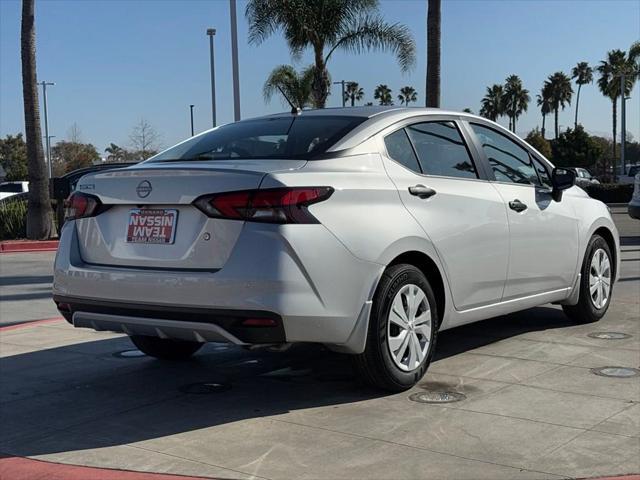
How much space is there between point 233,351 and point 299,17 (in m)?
19.0

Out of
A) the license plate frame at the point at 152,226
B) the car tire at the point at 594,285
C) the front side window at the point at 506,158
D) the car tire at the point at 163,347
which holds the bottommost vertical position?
the car tire at the point at 163,347

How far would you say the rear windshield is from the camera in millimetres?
4965

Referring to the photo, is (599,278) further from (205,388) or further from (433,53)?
(433,53)

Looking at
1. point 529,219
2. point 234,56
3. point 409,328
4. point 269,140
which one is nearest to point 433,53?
point 234,56

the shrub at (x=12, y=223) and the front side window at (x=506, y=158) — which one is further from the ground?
the front side window at (x=506, y=158)

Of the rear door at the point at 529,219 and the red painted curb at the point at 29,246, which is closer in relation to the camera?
the rear door at the point at 529,219

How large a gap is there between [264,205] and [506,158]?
2639mm

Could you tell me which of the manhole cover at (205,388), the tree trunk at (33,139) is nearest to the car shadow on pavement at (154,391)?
the manhole cover at (205,388)

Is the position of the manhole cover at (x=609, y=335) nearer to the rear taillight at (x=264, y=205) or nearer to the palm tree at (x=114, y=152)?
the rear taillight at (x=264, y=205)

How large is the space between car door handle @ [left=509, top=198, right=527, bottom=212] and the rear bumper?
65.3 inches

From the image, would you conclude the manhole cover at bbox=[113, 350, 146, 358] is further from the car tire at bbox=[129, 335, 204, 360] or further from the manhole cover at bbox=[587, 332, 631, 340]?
the manhole cover at bbox=[587, 332, 631, 340]

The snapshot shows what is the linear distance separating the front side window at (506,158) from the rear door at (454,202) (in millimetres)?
269

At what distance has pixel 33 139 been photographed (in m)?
19.8

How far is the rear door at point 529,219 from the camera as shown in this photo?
5.91 meters
